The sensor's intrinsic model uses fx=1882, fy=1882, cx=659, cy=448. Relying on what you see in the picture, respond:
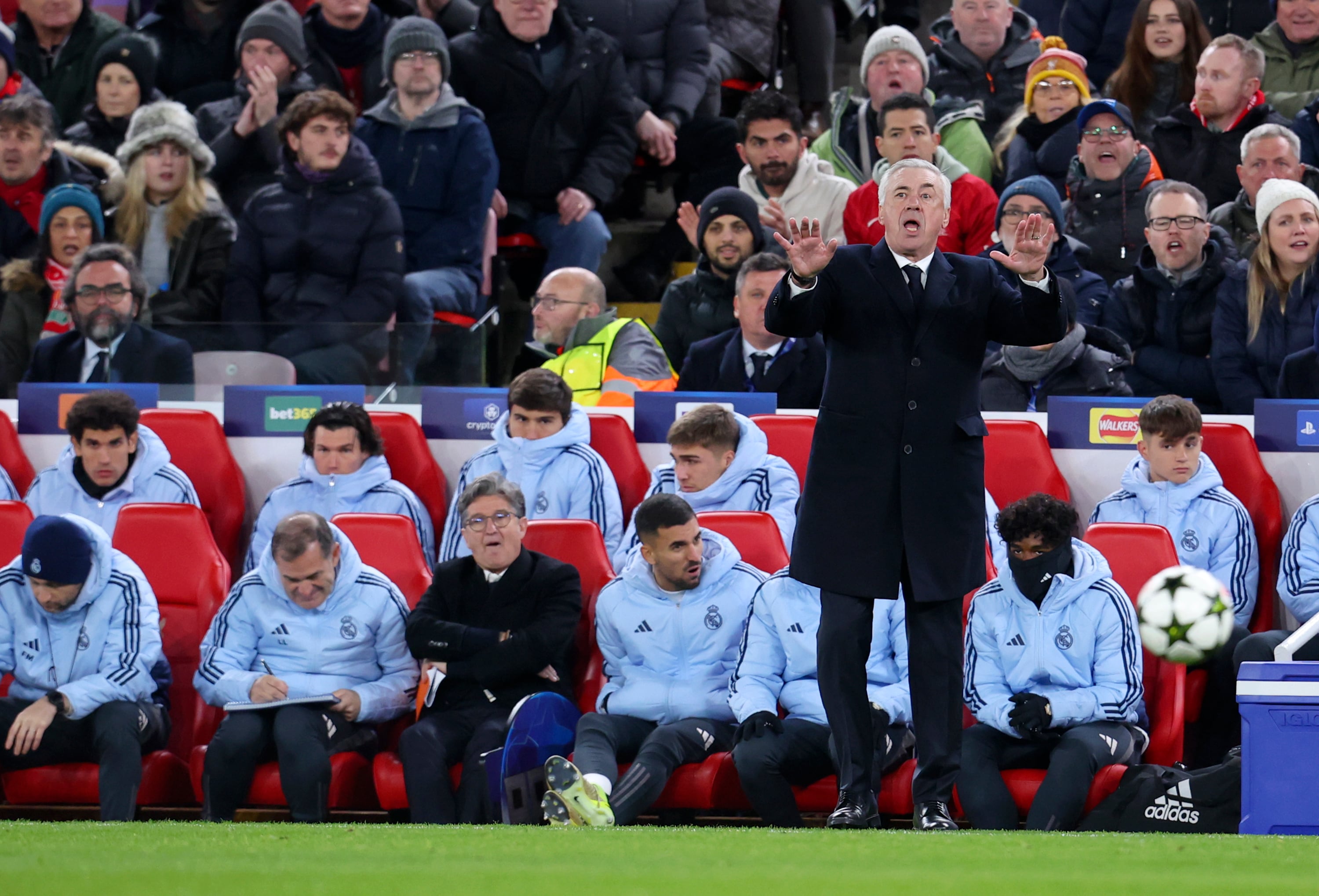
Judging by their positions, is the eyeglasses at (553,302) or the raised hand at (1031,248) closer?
the raised hand at (1031,248)

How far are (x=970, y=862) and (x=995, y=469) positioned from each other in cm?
354

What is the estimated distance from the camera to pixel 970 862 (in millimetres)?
4055

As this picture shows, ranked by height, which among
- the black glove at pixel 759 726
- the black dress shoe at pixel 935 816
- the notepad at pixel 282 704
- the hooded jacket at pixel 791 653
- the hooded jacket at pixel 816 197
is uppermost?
the hooded jacket at pixel 816 197

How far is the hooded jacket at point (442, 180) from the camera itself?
9.75m

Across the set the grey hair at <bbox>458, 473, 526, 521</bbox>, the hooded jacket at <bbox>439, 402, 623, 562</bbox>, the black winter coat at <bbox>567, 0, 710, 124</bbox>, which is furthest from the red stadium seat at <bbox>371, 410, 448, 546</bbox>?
the black winter coat at <bbox>567, 0, 710, 124</bbox>

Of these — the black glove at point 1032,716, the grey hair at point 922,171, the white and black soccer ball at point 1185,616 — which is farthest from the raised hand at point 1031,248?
the black glove at point 1032,716

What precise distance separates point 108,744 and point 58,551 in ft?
2.39

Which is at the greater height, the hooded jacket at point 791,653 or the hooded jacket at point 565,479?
the hooded jacket at point 565,479

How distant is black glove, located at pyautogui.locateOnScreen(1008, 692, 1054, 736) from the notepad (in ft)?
7.88

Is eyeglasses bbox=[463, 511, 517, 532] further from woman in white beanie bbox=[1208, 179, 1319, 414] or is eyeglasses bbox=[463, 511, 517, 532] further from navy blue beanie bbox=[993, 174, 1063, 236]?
woman in white beanie bbox=[1208, 179, 1319, 414]

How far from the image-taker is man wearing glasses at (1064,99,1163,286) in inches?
347

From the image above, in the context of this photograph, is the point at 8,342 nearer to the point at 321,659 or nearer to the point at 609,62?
the point at 321,659

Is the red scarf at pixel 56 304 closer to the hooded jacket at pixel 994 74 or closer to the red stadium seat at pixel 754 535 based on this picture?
the red stadium seat at pixel 754 535

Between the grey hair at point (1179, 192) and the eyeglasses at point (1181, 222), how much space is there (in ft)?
0.16
